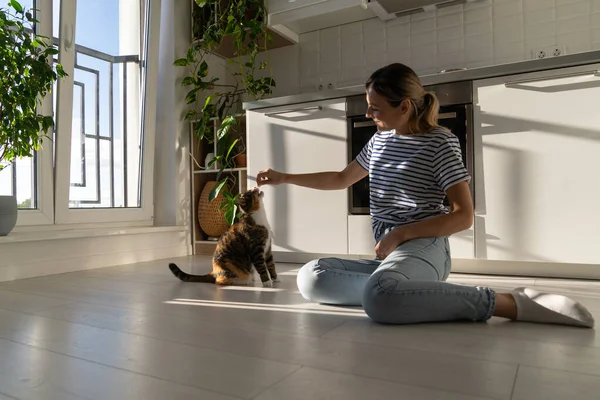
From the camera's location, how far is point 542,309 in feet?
4.41

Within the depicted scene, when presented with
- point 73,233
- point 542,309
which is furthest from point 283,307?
point 73,233

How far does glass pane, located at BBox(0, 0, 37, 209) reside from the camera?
260cm

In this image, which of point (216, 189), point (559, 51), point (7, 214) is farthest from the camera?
point (216, 189)

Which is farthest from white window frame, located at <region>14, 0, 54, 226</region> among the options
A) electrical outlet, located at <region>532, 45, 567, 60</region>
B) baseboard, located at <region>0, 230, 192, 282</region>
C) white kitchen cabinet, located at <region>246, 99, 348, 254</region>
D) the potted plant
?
electrical outlet, located at <region>532, 45, 567, 60</region>

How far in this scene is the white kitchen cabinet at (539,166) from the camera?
2.07 metres

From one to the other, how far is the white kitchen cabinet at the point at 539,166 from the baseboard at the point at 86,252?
225 cm

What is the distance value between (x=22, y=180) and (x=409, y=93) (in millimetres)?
2344

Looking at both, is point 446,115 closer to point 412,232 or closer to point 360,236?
point 360,236

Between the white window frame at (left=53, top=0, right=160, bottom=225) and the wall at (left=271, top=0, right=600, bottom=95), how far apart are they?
40.6 inches

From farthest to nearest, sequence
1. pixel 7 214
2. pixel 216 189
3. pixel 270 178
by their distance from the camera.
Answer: pixel 216 189, pixel 7 214, pixel 270 178

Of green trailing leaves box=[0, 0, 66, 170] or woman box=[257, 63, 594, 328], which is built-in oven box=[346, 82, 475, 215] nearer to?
woman box=[257, 63, 594, 328]

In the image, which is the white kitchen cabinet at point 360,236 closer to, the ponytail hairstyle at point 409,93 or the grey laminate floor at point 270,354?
the grey laminate floor at point 270,354

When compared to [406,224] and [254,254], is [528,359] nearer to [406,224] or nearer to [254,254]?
[406,224]

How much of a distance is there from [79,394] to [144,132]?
288 cm
